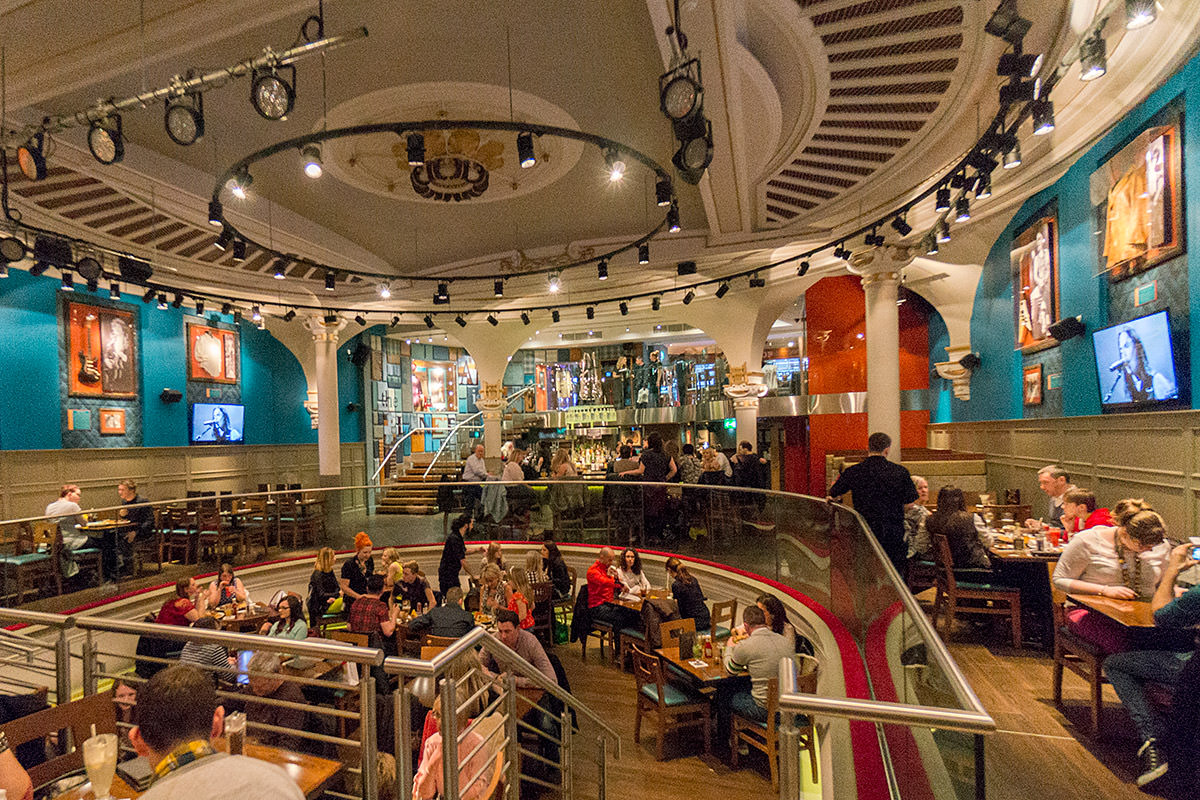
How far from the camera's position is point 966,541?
16.4ft

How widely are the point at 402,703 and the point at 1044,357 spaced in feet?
28.0

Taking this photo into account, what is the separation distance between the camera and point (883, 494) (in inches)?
179

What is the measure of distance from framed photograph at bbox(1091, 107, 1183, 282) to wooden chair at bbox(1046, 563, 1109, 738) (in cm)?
301

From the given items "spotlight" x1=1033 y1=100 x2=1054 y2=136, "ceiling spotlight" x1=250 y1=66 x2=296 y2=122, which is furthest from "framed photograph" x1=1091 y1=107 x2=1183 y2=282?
"ceiling spotlight" x1=250 y1=66 x2=296 y2=122

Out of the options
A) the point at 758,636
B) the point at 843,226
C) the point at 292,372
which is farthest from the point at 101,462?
the point at 843,226

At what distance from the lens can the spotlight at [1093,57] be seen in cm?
372

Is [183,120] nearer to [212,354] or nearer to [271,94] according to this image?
[271,94]

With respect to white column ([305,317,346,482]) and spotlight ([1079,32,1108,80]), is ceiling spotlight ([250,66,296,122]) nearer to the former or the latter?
spotlight ([1079,32,1108,80])

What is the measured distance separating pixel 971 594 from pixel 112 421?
1351 cm

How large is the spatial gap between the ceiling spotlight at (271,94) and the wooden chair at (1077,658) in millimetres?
6000

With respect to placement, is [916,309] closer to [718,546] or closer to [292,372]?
[718,546]

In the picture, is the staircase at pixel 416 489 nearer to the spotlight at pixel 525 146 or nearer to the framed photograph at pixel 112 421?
the framed photograph at pixel 112 421

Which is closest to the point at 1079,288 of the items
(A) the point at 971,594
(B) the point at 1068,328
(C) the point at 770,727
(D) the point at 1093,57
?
(B) the point at 1068,328

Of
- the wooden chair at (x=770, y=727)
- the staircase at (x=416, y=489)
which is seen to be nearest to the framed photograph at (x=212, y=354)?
the staircase at (x=416, y=489)
